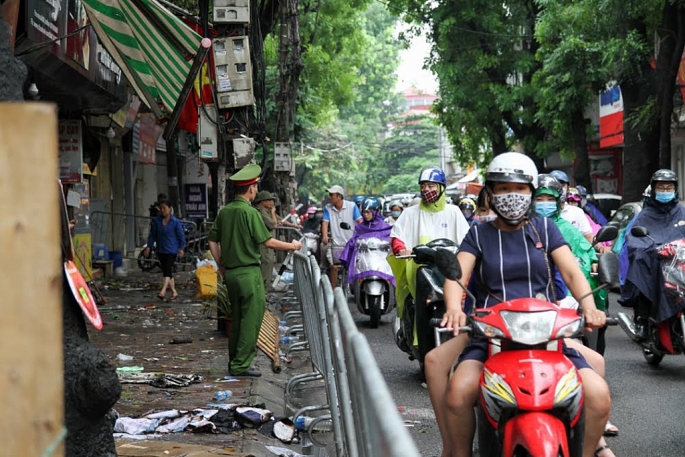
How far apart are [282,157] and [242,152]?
8.73 metres

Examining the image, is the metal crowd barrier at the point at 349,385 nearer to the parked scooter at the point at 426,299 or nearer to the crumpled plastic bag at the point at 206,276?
the parked scooter at the point at 426,299

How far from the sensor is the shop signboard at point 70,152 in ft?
49.1

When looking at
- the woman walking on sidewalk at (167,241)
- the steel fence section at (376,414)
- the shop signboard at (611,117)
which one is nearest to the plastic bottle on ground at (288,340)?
the woman walking on sidewalk at (167,241)

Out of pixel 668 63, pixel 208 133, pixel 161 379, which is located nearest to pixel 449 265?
pixel 161 379

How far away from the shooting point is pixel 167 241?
17.4 metres

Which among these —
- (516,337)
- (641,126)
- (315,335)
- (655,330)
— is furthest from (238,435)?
(641,126)

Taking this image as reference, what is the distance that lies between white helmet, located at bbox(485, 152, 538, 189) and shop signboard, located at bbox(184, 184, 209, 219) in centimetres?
2352

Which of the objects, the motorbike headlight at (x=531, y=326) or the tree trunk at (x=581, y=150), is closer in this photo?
the motorbike headlight at (x=531, y=326)

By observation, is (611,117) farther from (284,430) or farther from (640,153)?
(284,430)

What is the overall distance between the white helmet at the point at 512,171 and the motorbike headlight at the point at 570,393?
1.07m

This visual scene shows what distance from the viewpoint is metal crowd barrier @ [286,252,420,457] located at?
2.49 m

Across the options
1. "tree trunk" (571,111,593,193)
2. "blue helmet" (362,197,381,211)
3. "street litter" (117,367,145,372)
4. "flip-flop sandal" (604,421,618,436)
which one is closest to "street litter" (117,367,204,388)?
"street litter" (117,367,145,372)

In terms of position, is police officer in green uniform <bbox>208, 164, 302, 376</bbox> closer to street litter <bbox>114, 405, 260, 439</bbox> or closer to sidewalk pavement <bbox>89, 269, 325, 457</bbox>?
sidewalk pavement <bbox>89, 269, 325, 457</bbox>

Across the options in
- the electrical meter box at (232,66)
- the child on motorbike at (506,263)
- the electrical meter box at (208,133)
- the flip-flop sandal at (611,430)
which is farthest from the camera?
the electrical meter box at (208,133)
